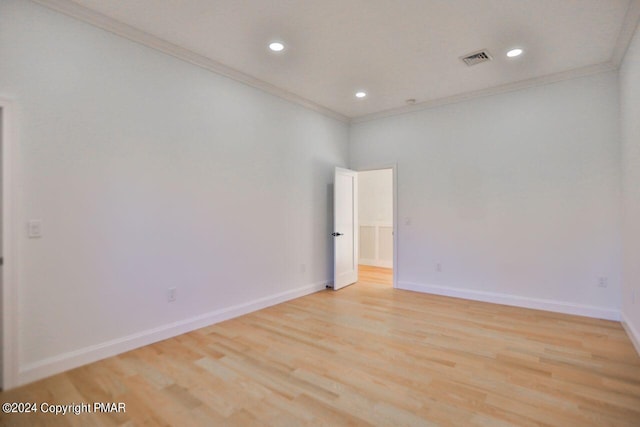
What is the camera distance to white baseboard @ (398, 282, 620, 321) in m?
3.66

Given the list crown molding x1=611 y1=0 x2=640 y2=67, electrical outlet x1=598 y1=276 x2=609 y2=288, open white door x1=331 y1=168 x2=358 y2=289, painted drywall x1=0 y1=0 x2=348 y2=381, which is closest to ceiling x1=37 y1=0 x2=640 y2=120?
crown molding x1=611 y1=0 x2=640 y2=67

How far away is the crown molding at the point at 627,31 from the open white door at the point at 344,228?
340 centimetres

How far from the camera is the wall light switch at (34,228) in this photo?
A: 2.37m

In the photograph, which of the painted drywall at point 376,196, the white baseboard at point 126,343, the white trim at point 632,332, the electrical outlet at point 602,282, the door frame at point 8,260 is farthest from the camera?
the painted drywall at point 376,196

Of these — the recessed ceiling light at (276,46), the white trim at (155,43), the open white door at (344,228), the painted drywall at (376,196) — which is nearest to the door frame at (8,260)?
the white trim at (155,43)

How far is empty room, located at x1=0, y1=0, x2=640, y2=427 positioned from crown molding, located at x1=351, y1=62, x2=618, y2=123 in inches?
1.0

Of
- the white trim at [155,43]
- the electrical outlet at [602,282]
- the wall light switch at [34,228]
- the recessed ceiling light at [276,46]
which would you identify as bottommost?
the electrical outlet at [602,282]

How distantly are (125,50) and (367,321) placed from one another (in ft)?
11.9

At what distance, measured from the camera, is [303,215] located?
15.7 ft

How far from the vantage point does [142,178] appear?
297cm

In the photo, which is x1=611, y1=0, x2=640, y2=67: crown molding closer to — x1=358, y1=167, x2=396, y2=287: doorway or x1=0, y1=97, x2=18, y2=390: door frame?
x1=358, y1=167, x2=396, y2=287: doorway

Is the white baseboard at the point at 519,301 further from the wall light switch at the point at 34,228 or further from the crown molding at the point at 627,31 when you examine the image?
the wall light switch at the point at 34,228

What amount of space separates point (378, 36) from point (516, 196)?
2.74 meters

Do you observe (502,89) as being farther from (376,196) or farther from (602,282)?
(376,196)
